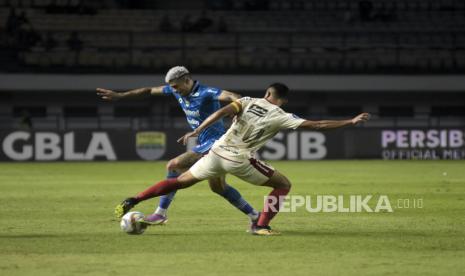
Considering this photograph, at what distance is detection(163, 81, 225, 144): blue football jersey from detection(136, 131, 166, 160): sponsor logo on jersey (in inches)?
917

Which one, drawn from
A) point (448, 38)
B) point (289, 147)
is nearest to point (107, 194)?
point (289, 147)

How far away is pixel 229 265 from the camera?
29.7ft

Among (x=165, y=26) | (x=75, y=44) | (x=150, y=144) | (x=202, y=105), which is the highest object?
(x=202, y=105)

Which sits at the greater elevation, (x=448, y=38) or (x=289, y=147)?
(x=448, y=38)

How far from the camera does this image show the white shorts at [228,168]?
37.4ft

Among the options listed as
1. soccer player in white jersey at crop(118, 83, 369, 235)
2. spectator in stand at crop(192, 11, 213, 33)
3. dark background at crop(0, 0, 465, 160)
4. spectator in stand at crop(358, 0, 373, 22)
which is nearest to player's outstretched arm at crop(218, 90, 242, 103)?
soccer player in white jersey at crop(118, 83, 369, 235)

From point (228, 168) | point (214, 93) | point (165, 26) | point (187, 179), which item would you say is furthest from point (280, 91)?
point (165, 26)

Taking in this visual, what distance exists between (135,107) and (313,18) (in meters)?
9.47

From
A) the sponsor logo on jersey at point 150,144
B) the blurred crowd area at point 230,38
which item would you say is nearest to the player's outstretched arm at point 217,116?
the sponsor logo on jersey at point 150,144

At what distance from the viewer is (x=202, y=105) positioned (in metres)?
12.5

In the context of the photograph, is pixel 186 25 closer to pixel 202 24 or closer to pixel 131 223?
pixel 202 24

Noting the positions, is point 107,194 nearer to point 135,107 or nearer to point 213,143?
point 213,143

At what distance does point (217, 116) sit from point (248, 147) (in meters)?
0.73

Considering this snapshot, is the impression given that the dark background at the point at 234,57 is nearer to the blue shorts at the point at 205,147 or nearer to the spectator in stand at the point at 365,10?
the spectator in stand at the point at 365,10
